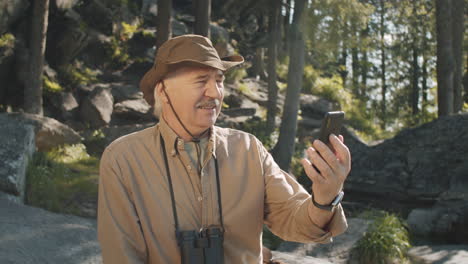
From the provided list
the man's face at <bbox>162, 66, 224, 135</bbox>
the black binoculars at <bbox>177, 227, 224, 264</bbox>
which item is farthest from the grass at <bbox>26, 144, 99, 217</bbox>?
the black binoculars at <bbox>177, 227, 224, 264</bbox>

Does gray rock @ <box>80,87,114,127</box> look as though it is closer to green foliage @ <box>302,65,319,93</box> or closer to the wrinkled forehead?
green foliage @ <box>302,65,319,93</box>

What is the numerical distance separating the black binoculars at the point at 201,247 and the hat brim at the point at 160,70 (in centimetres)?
90

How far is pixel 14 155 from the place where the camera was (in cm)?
735

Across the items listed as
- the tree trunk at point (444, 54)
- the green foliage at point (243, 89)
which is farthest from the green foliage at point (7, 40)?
the tree trunk at point (444, 54)

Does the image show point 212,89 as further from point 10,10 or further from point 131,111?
point 131,111

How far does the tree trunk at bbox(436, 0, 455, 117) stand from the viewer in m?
13.2

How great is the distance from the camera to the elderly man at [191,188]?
2639mm

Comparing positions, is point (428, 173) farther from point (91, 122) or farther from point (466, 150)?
point (91, 122)

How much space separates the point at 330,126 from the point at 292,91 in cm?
1118

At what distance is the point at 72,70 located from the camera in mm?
16609

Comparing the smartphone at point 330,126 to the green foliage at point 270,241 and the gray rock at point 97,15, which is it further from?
the gray rock at point 97,15

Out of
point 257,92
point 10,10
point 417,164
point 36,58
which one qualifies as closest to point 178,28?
point 257,92

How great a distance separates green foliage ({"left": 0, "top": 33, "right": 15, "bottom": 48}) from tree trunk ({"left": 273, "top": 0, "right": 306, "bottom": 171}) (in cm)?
780

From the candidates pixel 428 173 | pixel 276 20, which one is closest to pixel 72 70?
pixel 276 20
